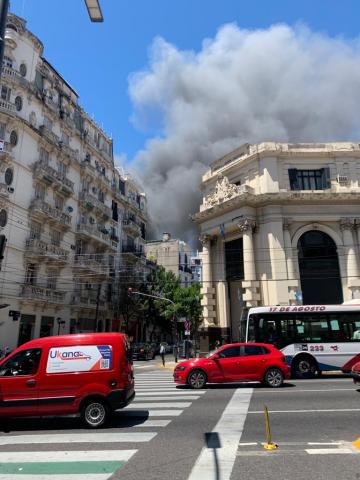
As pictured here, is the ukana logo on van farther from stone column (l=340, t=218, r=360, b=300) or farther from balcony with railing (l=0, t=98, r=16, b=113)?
balcony with railing (l=0, t=98, r=16, b=113)

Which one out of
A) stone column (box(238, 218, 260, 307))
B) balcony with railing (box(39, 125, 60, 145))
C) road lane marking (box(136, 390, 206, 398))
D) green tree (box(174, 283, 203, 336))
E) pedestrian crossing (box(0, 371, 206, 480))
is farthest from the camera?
green tree (box(174, 283, 203, 336))

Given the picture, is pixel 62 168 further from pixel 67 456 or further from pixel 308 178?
pixel 67 456

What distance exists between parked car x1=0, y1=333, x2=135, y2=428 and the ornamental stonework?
1056 inches

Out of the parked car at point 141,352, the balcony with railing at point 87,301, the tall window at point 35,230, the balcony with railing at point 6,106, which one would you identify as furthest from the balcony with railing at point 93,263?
the balcony with railing at point 6,106

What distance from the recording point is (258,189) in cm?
3341

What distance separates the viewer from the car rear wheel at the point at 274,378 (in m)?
13.6

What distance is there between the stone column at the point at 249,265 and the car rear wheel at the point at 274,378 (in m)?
16.5

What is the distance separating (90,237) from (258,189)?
19.1 meters

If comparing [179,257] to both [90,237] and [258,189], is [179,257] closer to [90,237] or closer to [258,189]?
[90,237]

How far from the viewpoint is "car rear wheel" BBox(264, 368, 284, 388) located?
13648 mm

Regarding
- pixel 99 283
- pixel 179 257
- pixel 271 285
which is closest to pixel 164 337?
pixel 179 257

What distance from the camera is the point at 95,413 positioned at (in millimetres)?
8180

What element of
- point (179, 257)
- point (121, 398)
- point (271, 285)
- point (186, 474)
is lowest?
point (186, 474)

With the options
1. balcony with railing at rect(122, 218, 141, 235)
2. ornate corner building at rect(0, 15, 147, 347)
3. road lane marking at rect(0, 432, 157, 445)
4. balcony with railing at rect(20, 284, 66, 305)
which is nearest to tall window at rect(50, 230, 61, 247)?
ornate corner building at rect(0, 15, 147, 347)
